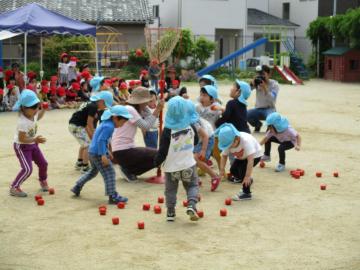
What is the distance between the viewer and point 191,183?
787cm

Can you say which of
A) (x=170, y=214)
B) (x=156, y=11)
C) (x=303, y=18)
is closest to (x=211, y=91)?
(x=170, y=214)

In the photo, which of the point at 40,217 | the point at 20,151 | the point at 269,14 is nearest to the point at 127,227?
the point at 40,217

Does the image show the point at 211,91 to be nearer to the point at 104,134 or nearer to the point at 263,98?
the point at 104,134

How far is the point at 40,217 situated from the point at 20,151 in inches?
56.5

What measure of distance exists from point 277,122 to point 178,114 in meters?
3.69

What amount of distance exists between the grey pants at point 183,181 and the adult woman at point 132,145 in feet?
6.85

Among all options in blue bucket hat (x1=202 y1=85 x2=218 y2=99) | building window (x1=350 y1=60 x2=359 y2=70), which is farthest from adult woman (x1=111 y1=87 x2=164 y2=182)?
building window (x1=350 y1=60 x2=359 y2=70)

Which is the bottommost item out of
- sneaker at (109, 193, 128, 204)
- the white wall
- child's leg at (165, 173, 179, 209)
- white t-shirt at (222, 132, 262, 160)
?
sneaker at (109, 193, 128, 204)

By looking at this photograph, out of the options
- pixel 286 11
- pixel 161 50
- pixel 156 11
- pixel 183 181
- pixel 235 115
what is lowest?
pixel 183 181

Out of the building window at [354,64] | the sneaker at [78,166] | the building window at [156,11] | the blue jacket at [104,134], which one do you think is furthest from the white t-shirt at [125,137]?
the building window at [156,11]

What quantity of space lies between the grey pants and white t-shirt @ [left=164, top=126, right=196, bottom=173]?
0.21 ft

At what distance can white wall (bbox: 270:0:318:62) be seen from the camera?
46747 millimetres

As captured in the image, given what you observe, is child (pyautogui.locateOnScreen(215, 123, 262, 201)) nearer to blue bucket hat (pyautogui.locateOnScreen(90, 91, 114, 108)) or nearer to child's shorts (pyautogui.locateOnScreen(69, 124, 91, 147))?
blue bucket hat (pyautogui.locateOnScreen(90, 91, 114, 108))

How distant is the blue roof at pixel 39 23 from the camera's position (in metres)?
19.8
